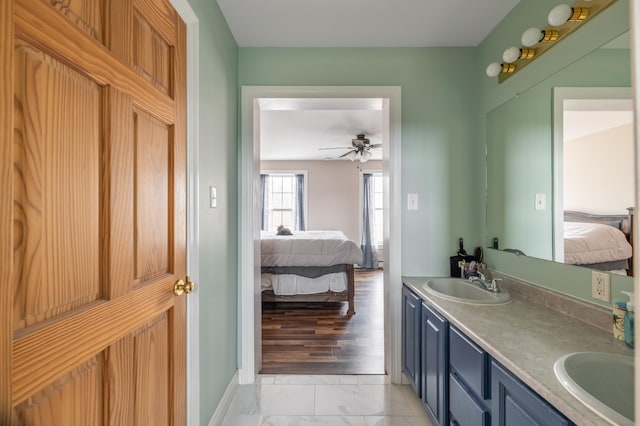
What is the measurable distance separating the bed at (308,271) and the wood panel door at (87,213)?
266 cm

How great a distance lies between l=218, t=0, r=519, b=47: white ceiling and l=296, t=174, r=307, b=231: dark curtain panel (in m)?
4.93

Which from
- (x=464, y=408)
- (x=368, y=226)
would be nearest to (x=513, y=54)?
(x=464, y=408)

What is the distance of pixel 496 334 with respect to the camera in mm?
1207

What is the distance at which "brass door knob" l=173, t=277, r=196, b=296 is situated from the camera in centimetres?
121

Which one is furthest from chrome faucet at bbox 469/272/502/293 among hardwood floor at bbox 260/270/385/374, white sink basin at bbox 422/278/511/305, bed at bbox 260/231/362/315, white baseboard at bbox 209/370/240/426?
bed at bbox 260/231/362/315

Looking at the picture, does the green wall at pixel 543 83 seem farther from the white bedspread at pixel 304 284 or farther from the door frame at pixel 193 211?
the white bedspread at pixel 304 284

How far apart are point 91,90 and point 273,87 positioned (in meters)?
1.59

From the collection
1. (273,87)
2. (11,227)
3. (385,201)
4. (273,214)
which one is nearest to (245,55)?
(273,87)

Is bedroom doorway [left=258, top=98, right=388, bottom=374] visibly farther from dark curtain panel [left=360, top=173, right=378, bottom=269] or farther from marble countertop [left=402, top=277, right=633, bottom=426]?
marble countertop [left=402, top=277, right=633, bottom=426]

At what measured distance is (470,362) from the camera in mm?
1282

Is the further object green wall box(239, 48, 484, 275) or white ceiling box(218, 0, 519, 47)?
green wall box(239, 48, 484, 275)

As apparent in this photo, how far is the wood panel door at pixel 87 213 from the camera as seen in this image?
0.59 meters

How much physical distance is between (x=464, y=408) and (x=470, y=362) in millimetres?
237

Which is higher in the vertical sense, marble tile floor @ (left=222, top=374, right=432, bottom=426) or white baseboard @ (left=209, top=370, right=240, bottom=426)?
white baseboard @ (left=209, top=370, right=240, bottom=426)
